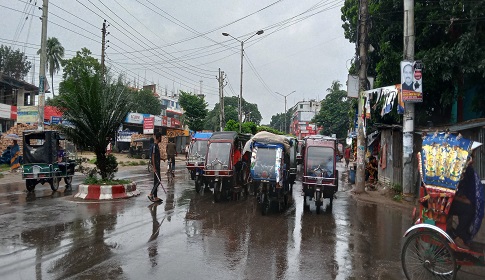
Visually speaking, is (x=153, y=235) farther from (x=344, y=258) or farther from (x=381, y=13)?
(x=381, y=13)

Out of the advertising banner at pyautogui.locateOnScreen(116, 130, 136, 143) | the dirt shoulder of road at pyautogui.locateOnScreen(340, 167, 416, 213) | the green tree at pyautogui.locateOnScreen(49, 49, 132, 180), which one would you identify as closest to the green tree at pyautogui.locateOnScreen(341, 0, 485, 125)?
the dirt shoulder of road at pyautogui.locateOnScreen(340, 167, 416, 213)

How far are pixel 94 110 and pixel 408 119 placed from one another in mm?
11215

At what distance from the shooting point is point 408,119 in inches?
546

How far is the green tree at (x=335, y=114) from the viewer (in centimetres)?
5597

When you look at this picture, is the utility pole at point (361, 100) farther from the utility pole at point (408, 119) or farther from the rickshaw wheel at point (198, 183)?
the rickshaw wheel at point (198, 183)

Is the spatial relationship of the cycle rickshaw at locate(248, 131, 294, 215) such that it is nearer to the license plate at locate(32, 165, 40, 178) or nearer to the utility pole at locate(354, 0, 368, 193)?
the utility pole at locate(354, 0, 368, 193)

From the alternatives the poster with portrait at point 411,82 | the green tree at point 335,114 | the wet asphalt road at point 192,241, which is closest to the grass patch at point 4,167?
the wet asphalt road at point 192,241

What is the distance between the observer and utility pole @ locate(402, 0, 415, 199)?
1367 centimetres

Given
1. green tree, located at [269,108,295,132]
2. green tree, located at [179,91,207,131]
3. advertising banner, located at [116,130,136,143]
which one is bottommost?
advertising banner, located at [116,130,136,143]

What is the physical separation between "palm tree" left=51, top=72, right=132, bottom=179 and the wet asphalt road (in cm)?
222

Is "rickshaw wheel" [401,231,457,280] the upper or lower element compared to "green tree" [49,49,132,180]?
lower

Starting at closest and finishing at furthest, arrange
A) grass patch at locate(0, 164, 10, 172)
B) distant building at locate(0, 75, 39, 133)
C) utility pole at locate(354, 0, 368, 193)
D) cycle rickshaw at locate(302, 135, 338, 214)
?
1. cycle rickshaw at locate(302, 135, 338, 214)
2. utility pole at locate(354, 0, 368, 193)
3. grass patch at locate(0, 164, 10, 172)
4. distant building at locate(0, 75, 39, 133)

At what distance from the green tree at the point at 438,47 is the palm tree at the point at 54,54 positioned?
49.5m

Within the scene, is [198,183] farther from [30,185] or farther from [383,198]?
[383,198]
